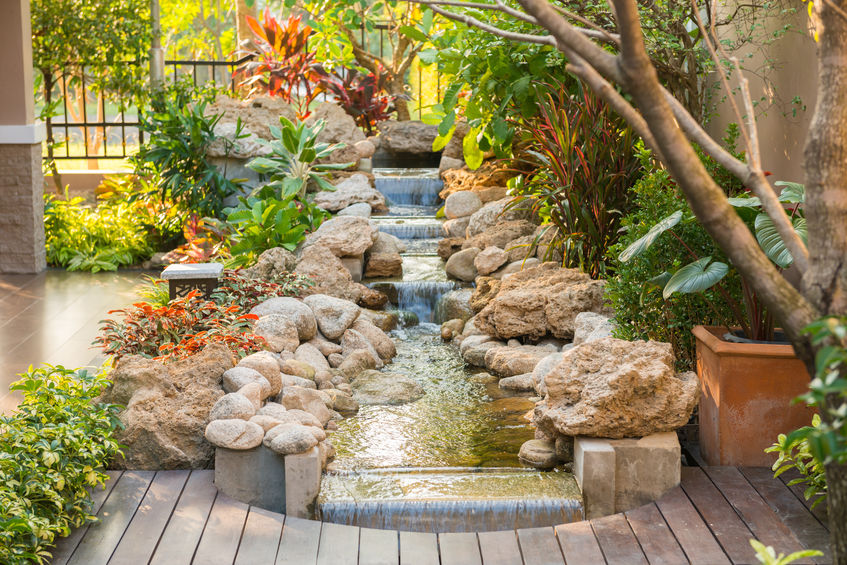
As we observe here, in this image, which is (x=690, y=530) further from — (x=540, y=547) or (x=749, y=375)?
(x=749, y=375)

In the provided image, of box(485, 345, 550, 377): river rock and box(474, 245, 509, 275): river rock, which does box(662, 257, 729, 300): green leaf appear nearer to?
box(485, 345, 550, 377): river rock

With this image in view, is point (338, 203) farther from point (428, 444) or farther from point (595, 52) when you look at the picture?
point (595, 52)

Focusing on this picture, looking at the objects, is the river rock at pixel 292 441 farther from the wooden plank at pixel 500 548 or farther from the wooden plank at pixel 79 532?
the wooden plank at pixel 500 548

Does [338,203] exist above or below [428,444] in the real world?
above

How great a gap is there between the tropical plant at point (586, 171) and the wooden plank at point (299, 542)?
320 cm

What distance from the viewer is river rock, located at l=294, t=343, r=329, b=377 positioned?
18.1 ft

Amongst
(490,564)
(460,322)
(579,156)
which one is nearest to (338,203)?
(460,322)

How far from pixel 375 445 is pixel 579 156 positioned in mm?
2670

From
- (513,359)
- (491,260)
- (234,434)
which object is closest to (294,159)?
(491,260)

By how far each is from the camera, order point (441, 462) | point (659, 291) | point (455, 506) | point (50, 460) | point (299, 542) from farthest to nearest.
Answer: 1. point (659, 291)
2. point (441, 462)
3. point (455, 506)
4. point (299, 542)
5. point (50, 460)

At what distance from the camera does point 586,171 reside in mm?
6172

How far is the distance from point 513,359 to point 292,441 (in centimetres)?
220

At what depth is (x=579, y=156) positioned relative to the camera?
616 cm

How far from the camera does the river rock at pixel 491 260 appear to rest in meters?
7.19
